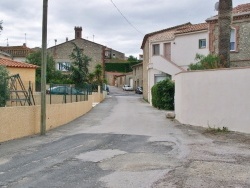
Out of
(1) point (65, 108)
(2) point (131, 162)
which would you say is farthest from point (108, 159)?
(1) point (65, 108)

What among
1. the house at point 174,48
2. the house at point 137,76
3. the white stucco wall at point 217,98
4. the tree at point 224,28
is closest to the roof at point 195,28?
the house at point 174,48

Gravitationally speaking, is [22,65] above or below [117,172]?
above

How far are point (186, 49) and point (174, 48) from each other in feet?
5.46

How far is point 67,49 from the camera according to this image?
228 ft

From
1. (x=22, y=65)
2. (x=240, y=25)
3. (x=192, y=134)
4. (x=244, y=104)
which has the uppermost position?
(x=240, y=25)

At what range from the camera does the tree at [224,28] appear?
18766mm

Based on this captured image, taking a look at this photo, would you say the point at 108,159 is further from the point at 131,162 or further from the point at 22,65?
the point at 22,65

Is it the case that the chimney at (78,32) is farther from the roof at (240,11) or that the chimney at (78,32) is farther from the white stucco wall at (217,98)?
the white stucco wall at (217,98)

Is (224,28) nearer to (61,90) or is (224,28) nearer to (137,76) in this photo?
(61,90)

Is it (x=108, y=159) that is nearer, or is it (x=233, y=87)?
(x=108, y=159)

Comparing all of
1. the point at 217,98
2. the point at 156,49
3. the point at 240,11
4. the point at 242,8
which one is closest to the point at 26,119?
the point at 217,98

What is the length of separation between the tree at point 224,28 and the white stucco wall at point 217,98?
1.71 meters

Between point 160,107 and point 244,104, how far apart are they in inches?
734

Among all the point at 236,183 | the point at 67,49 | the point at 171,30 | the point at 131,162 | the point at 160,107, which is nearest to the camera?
the point at 236,183
